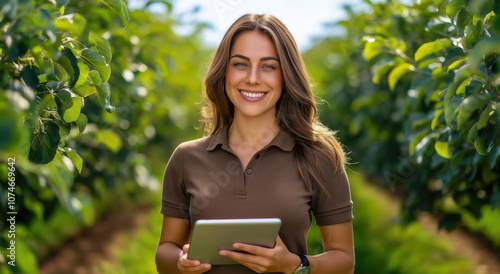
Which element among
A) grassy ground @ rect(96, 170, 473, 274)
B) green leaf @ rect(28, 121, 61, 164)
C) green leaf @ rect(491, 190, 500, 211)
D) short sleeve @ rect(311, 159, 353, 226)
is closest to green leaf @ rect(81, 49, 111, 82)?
green leaf @ rect(28, 121, 61, 164)

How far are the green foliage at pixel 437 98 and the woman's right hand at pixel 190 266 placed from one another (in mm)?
983

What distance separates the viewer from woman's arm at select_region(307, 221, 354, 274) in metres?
1.88

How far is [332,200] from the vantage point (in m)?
1.91

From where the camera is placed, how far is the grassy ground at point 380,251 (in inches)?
183

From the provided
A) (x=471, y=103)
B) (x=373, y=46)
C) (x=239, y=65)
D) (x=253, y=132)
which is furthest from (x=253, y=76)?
(x=373, y=46)

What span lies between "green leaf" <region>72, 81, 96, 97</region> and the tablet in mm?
511

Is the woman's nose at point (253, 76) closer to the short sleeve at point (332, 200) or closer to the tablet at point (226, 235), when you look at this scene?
the short sleeve at point (332, 200)

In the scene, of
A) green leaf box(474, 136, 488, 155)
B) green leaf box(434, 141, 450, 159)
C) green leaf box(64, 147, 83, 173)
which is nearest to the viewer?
green leaf box(64, 147, 83, 173)

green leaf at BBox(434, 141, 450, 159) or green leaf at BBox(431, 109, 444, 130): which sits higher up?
green leaf at BBox(431, 109, 444, 130)

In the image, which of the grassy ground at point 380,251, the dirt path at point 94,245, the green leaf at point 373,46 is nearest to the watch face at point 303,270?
the green leaf at point 373,46

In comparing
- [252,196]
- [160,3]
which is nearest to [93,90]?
[252,196]

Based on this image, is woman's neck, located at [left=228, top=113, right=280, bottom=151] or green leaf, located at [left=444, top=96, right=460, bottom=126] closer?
green leaf, located at [left=444, top=96, right=460, bottom=126]

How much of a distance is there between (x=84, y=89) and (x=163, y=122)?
4.13 m

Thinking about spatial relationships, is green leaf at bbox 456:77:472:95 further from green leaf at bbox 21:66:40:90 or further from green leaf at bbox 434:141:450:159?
green leaf at bbox 21:66:40:90
